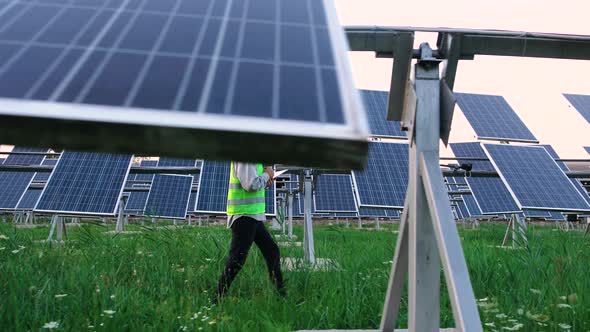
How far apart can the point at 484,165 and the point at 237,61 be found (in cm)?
1230

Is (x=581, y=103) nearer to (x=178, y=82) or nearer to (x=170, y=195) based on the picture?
(x=170, y=195)

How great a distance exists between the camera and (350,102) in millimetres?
838

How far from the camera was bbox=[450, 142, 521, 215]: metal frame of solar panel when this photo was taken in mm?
9543

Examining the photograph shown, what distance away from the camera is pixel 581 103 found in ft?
35.6

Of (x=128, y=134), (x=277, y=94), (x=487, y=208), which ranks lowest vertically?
(x=128, y=134)

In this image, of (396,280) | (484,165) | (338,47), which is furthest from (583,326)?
(484,165)

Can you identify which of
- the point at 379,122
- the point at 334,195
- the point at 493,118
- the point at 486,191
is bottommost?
the point at 486,191

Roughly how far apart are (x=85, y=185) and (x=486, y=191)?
8018 mm

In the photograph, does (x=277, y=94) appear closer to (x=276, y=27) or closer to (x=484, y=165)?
(x=276, y=27)

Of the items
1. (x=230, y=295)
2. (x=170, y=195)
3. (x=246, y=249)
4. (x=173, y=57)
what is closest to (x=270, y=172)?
(x=246, y=249)

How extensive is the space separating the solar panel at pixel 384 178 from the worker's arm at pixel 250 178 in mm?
2910

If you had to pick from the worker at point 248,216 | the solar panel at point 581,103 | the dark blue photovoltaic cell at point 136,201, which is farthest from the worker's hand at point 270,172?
the dark blue photovoltaic cell at point 136,201

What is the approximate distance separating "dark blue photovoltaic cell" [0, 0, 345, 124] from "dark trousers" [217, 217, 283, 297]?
2.77 meters

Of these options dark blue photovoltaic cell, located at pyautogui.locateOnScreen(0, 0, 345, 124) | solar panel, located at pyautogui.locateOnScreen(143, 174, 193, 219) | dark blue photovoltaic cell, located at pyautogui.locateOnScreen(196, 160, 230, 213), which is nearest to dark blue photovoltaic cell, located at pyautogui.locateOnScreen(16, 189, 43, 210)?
solar panel, located at pyautogui.locateOnScreen(143, 174, 193, 219)
